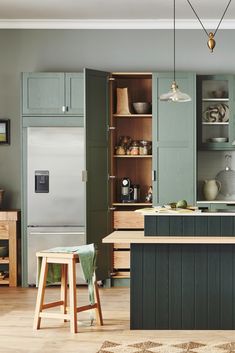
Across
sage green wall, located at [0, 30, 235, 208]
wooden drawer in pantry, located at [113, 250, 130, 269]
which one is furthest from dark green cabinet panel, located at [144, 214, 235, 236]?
sage green wall, located at [0, 30, 235, 208]

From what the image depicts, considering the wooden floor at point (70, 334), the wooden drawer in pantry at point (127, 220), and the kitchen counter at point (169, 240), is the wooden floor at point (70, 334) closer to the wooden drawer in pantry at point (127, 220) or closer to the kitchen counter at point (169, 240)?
the kitchen counter at point (169, 240)

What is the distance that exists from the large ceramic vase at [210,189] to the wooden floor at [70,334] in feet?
5.98

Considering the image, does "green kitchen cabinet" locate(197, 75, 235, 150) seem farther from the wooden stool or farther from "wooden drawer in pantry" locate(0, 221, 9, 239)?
the wooden stool

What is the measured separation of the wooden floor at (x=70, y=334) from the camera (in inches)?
188

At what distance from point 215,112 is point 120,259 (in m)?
1.83

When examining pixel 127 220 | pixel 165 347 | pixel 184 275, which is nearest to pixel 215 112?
pixel 127 220

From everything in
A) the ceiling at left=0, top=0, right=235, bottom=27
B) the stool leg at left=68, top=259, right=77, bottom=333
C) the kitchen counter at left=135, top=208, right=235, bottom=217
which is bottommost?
the stool leg at left=68, top=259, right=77, bottom=333

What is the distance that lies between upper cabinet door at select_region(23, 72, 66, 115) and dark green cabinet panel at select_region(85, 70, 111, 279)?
0.37 m

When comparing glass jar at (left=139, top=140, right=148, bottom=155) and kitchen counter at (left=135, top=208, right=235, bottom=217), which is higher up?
glass jar at (left=139, top=140, right=148, bottom=155)

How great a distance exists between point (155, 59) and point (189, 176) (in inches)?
55.1

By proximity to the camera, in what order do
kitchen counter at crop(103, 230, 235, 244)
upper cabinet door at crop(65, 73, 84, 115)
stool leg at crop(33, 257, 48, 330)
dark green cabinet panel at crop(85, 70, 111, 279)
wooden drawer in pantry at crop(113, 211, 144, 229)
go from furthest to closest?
wooden drawer in pantry at crop(113, 211, 144, 229) → upper cabinet door at crop(65, 73, 84, 115) → dark green cabinet panel at crop(85, 70, 111, 279) → stool leg at crop(33, 257, 48, 330) → kitchen counter at crop(103, 230, 235, 244)

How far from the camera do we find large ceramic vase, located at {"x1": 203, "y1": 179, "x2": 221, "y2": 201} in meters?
7.62

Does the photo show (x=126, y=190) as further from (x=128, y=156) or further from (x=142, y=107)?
(x=142, y=107)

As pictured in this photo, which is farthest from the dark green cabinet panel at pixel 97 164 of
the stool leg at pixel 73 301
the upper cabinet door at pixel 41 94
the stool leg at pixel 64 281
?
the stool leg at pixel 73 301
